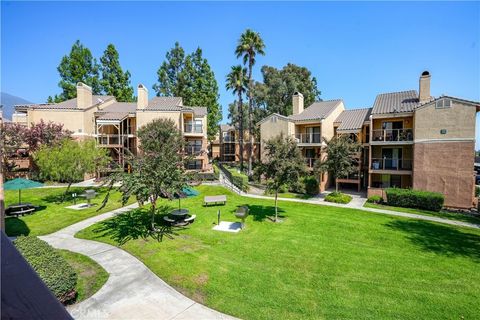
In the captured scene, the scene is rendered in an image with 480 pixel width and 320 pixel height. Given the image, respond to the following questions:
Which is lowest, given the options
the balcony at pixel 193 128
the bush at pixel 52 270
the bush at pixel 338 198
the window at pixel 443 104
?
the bush at pixel 338 198

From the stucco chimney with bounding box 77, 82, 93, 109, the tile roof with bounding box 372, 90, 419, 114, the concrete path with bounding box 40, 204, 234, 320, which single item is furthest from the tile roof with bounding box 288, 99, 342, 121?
the stucco chimney with bounding box 77, 82, 93, 109

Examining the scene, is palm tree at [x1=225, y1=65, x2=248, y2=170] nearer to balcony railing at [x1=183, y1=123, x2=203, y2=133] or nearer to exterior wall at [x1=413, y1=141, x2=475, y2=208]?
balcony railing at [x1=183, y1=123, x2=203, y2=133]

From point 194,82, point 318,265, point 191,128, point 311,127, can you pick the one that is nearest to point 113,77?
point 194,82

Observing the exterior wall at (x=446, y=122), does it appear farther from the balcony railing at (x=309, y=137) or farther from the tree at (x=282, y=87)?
the tree at (x=282, y=87)

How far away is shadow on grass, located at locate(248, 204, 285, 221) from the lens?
57.3ft

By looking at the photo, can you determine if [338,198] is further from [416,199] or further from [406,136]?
[406,136]

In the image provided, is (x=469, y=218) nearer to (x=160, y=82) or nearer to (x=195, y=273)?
(x=195, y=273)

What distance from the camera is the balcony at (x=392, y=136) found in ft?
80.0

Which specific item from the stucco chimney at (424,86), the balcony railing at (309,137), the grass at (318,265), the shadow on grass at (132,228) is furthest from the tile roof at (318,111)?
the shadow on grass at (132,228)

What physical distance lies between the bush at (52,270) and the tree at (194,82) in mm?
39226

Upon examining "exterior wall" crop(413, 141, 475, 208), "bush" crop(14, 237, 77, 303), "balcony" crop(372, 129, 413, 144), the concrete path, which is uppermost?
"balcony" crop(372, 129, 413, 144)

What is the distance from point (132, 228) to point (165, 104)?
2230 cm

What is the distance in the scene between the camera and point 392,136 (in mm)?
25906

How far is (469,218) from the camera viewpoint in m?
18.6
